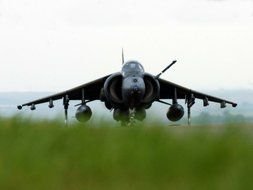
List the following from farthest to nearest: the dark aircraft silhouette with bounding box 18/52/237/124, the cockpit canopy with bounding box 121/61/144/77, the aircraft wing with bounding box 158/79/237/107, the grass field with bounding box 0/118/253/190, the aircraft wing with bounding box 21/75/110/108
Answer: the aircraft wing with bounding box 158/79/237/107 → the aircraft wing with bounding box 21/75/110/108 → the cockpit canopy with bounding box 121/61/144/77 → the dark aircraft silhouette with bounding box 18/52/237/124 → the grass field with bounding box 0/118/253/190

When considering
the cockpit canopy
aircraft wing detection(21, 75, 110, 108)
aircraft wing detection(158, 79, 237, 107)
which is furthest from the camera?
aircraft wing detection(158, 79, 237, 107)

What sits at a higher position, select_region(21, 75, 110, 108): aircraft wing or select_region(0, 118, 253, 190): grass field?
select_region(21, 75, 110, 108): aircraft wing

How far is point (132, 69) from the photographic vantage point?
902 inches

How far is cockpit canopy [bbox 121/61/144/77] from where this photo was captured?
74.9 feet

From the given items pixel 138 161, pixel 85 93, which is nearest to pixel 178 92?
pixel 85 93

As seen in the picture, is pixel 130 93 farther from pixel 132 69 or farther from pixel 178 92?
pixel 178 92

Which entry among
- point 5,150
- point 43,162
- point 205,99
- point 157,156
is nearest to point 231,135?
point 157,156

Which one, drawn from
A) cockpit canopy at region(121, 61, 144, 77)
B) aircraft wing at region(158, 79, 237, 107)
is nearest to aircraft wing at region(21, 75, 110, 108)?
aircraft wing at region(158, 79, 237, 107)

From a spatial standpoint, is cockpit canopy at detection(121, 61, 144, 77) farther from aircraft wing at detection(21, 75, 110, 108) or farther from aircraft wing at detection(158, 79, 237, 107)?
aircraft wing at detection(158, 79, 237, 107)

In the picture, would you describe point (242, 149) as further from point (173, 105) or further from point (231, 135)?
point (173, 105)

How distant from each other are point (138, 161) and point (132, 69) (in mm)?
17976

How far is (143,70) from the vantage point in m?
23.5

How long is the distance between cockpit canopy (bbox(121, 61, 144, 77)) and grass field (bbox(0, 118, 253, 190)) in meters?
16.9

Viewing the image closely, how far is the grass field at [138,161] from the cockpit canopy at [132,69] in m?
16.9
